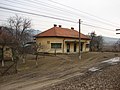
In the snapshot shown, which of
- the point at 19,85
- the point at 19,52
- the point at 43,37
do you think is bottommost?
the point at 19,85

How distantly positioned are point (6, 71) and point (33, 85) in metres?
7.97

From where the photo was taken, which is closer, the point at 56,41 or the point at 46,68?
the point at 46,68

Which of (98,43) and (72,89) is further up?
(98,43)

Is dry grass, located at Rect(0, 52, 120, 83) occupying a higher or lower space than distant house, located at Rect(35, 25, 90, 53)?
lower

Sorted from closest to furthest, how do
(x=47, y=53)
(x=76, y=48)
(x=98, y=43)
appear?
(x=47, y=53) < (x=76, y=48) < (x=98, y=43)

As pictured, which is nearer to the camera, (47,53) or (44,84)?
(44,84)

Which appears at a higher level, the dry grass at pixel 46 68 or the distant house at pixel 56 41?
the distant house at pixel 56 41

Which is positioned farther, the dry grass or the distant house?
the distant house

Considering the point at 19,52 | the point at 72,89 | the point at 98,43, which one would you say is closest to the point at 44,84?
the point at 72,89

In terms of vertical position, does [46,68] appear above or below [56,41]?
below

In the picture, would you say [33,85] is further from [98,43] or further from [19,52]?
[98,43]

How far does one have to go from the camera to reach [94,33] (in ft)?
211

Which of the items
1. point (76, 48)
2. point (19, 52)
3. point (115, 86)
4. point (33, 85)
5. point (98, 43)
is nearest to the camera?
point (115, 86)

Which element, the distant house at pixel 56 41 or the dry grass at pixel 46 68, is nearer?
the dry grass at pixel 46 68
